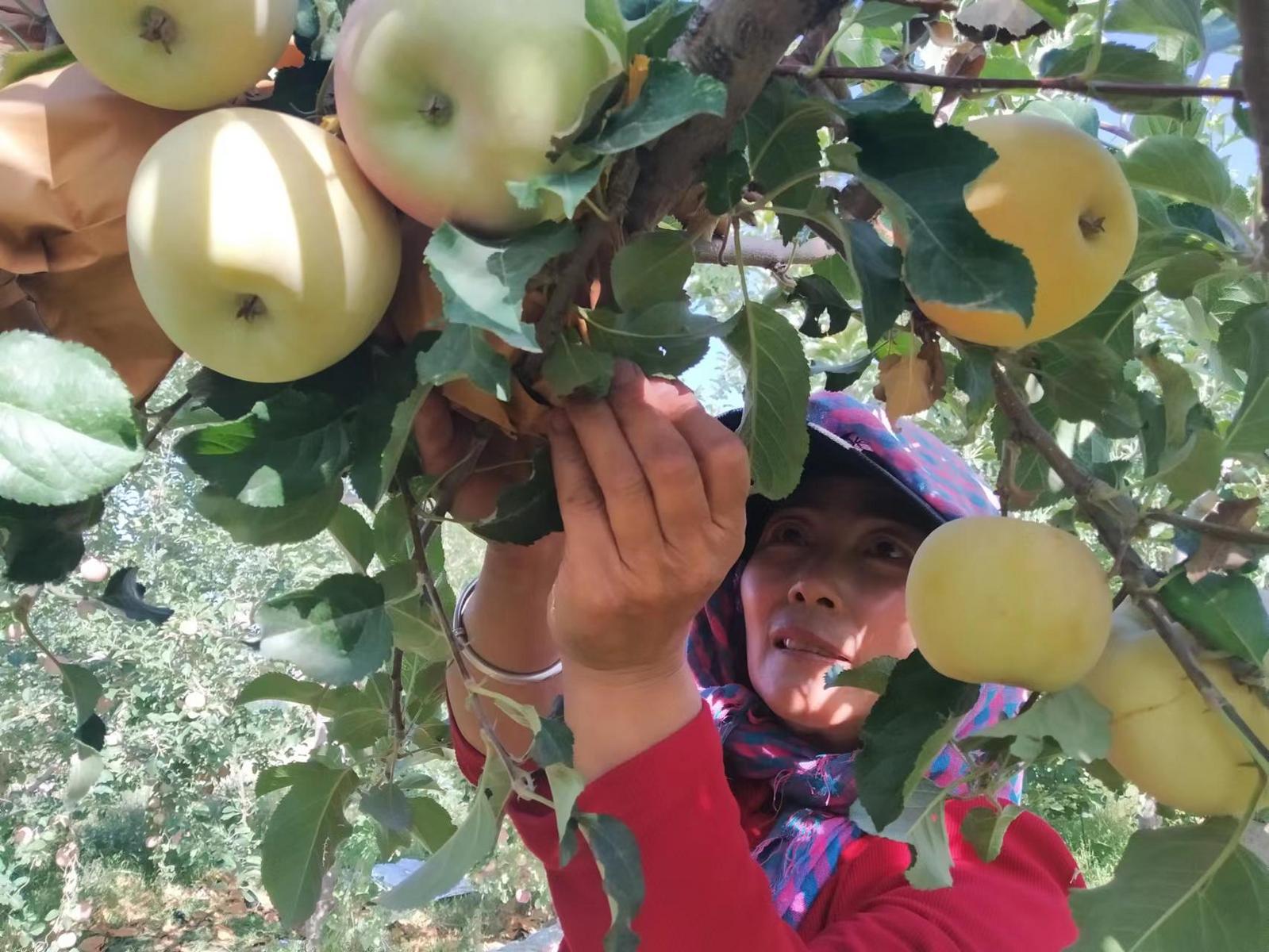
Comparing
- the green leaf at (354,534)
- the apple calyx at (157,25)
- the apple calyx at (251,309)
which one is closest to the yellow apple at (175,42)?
the apple calyx at (157,25)

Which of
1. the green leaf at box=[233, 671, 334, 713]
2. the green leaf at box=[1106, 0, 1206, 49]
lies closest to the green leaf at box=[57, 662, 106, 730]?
the green leaf at box=[233, 671, 334, 713]

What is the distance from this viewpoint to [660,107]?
0.36 m

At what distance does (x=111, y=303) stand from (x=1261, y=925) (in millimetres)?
648

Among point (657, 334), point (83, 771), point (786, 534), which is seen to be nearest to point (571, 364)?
point (657, 334)

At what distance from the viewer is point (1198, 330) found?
3.22 ft

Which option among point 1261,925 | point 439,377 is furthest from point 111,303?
point 1261,925

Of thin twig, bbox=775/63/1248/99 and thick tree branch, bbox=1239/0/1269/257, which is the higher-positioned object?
thick tree branch, bbox=1239/0/1269/257

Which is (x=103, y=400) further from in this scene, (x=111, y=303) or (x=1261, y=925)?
(x=1261, y=925)

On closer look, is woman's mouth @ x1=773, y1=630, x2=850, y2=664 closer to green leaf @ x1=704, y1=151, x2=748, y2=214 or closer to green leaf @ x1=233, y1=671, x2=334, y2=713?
green leaf @ x1=233, y1=671, x2=334, y2=713

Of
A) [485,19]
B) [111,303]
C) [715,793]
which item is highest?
[485,19]

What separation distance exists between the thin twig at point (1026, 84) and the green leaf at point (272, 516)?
35 cm

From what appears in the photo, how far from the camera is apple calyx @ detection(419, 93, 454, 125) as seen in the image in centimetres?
40

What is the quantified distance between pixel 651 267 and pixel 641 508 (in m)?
0.16

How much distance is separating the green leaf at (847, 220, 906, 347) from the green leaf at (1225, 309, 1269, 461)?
29cm
